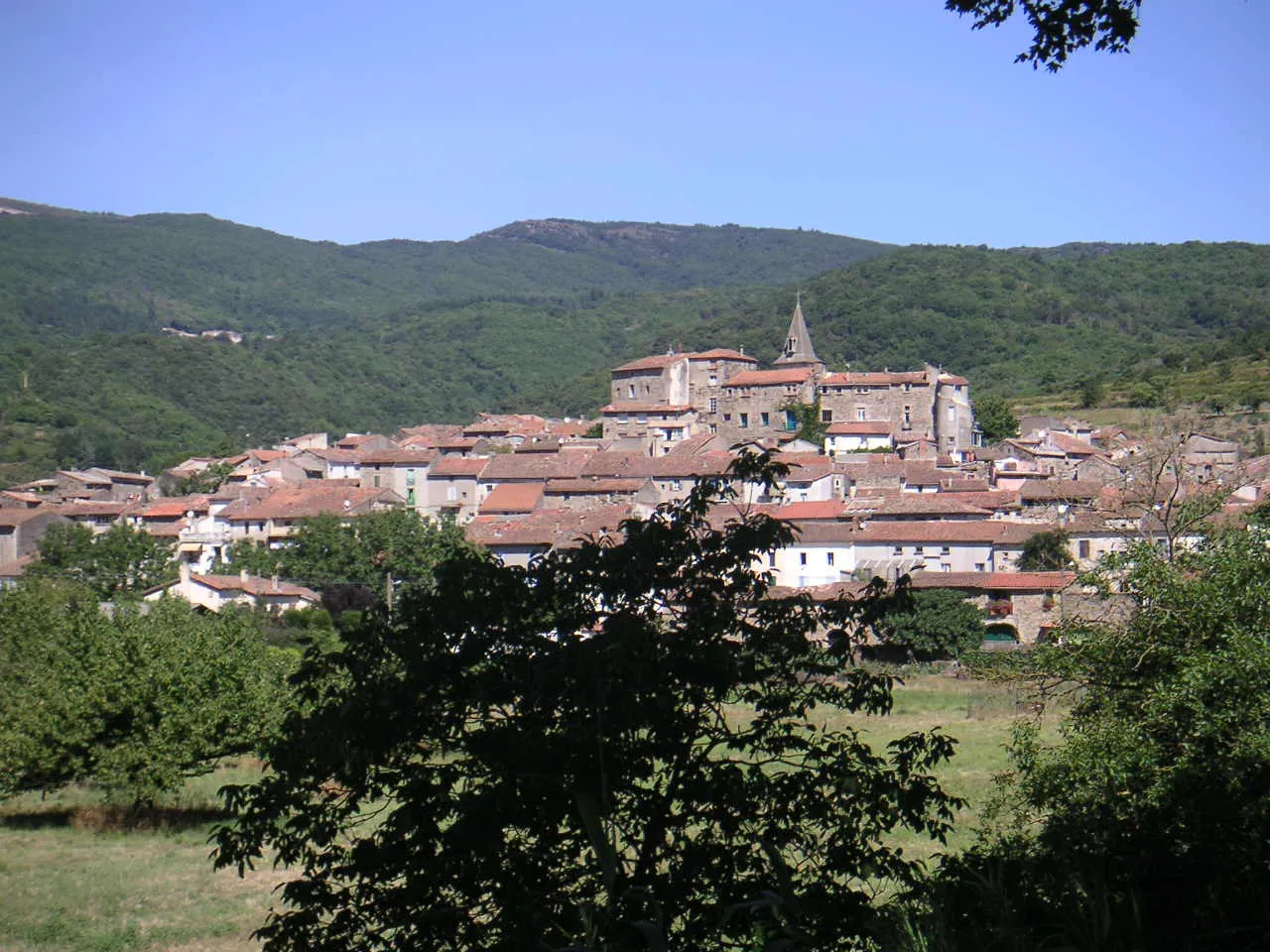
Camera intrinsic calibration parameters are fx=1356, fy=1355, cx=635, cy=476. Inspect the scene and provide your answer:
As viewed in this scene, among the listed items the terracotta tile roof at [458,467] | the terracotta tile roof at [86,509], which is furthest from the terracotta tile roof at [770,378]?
the terracotta tile roof at [86,509]

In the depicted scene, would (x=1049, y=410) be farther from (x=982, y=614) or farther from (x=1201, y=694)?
(x=1201, y=694)

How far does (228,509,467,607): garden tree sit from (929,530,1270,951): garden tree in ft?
116

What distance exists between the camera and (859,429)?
63500mm

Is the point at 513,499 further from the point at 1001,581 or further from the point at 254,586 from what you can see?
the point at 1001,581

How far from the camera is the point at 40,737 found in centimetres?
2327

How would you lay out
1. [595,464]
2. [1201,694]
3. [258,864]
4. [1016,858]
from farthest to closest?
[595,464], [258,864], [1201,694], [1016,858]

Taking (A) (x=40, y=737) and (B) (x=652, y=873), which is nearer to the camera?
(B) (x=652, y=873)

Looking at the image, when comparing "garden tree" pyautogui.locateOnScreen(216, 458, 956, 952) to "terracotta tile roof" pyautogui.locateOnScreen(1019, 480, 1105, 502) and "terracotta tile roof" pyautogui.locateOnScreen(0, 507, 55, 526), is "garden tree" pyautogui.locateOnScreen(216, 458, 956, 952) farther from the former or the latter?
"terracotta tile roof" pyautogui.locateOnScreen(0, 507, 55, 526)

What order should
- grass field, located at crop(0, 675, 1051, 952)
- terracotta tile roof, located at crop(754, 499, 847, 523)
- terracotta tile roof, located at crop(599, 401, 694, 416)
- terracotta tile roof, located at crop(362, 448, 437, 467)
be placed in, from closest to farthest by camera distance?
grass field, located at crop(0, 675, 1051, 952) → terracotta tile roof, located at crop(754, 499, 847, 523) → terracotta tile roof, located at crop(599, 401, 694, 416) → terracotta tile roof, located at crop(362, 448, 437, 467)

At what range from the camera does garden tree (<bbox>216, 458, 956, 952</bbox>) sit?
7.41 metres

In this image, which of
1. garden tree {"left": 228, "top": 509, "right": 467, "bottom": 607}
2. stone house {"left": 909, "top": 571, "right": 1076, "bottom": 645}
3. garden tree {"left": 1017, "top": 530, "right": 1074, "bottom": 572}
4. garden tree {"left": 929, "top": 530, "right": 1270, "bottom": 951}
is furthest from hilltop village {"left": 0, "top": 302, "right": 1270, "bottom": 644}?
garden tree {"left": 929, "top": 530, "right": 1270, "bottom": 951}

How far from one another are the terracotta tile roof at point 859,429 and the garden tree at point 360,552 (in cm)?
1890

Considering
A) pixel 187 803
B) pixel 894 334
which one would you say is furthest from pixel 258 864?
pixel 894 334

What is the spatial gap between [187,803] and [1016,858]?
19.3 m
